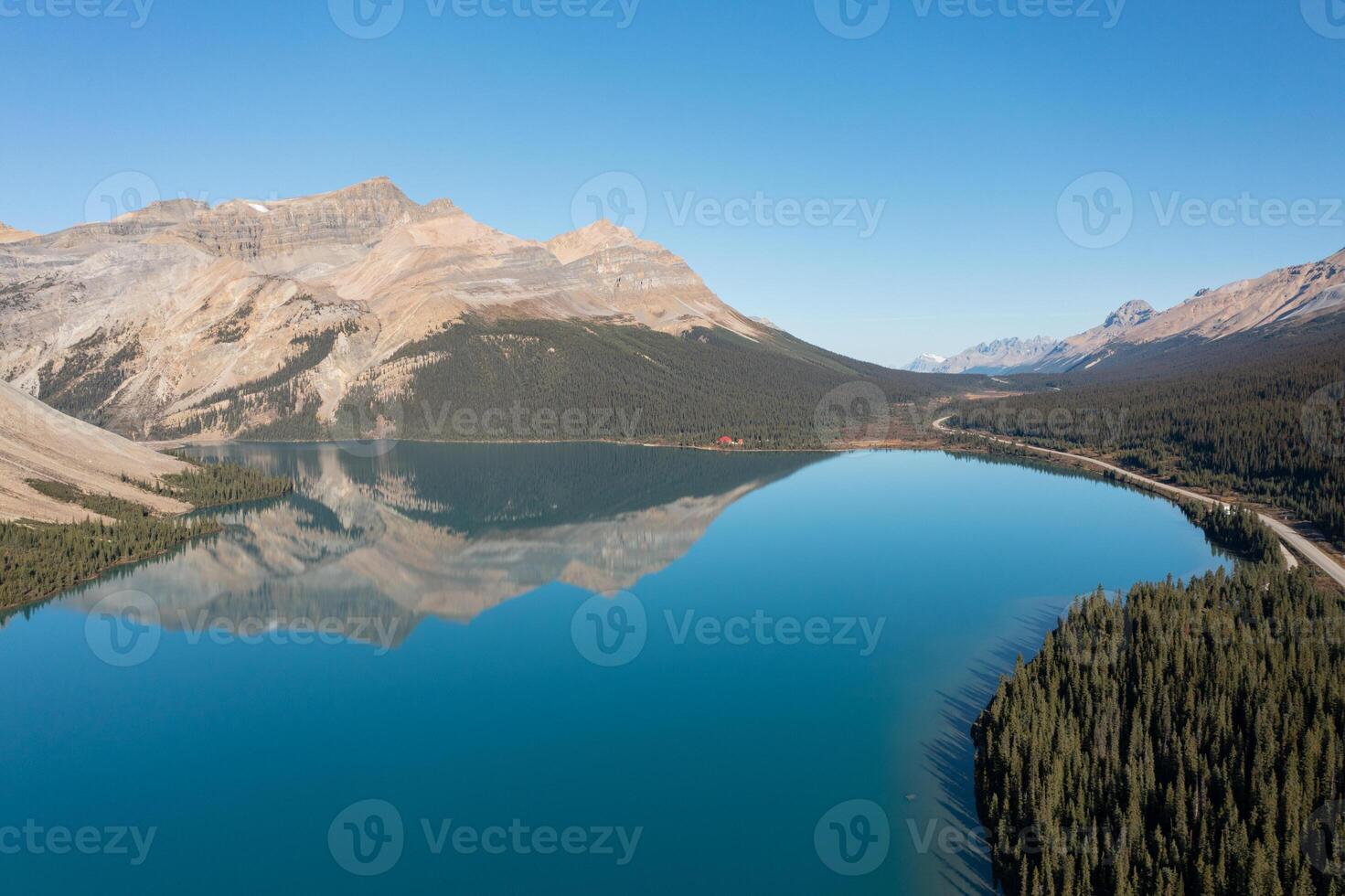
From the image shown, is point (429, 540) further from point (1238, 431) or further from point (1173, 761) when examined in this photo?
point (1238, 431)

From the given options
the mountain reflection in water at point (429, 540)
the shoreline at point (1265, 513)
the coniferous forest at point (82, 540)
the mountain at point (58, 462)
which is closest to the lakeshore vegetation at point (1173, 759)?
the shoreline at point (1265, 513)

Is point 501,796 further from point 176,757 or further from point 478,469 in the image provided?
point 478,469

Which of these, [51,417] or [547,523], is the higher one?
[51,417]

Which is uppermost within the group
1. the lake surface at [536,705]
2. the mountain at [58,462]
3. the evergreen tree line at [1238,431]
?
the evergreen tree line at [1238,431]

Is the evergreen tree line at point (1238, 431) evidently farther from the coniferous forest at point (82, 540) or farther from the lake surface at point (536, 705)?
the coniferous forest at point (82, 540)

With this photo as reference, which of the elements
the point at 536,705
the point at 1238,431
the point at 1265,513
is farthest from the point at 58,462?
the point at 1238,431

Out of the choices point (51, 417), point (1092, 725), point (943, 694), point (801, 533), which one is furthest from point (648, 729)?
point (51, 417)

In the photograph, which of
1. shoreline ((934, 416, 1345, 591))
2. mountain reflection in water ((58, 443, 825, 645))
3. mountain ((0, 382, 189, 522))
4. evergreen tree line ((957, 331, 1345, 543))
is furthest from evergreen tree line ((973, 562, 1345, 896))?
mountain ((0, 382, 189, 522))
